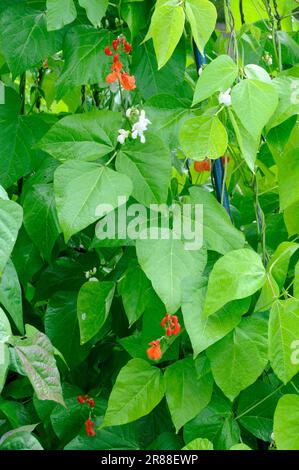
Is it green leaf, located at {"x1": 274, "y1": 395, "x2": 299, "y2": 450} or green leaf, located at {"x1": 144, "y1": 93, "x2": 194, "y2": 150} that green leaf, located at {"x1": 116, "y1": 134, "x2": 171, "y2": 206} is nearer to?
green leaf, located at {"x1": 144, "y1": 93, "x2": 194, "y2": 150}

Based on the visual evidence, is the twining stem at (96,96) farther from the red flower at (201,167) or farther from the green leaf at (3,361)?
the green leaf at (3,361)

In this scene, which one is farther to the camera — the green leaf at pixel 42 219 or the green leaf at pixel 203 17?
the green leaf at pixel 42 219

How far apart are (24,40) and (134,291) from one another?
380 millimetres

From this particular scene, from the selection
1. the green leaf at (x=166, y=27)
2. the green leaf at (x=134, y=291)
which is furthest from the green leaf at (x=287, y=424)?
the green leaf at (x=166, y=27)

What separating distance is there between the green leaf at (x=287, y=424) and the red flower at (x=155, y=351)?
16 cm

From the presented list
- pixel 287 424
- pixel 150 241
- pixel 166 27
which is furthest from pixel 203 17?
pixel 287 424

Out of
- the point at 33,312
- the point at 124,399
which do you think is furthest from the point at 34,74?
the point at 124,399

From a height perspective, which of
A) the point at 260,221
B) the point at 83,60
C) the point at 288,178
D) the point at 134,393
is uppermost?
the point at 83,60

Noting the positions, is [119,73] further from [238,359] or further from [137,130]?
[238,359]

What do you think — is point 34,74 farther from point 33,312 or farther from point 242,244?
point 242,244

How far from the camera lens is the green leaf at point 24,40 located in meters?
1.03

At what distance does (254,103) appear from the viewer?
829 mm
